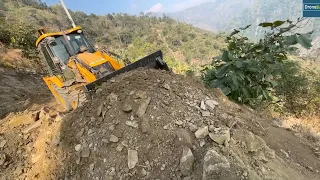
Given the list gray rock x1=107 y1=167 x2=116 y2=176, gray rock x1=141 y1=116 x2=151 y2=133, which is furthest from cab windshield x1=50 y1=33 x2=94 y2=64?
gray rock x1=107 y1=167 x2=116 y2=176

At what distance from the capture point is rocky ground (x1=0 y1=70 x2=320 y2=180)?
11.0ft

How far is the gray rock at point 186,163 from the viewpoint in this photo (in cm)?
326

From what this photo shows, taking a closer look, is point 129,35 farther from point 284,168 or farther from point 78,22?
point 284,168

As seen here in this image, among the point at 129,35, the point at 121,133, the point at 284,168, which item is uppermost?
the point at 121,133

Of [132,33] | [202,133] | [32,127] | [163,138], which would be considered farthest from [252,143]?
[132,33]

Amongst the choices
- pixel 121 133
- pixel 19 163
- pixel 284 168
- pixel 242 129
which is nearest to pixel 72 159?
pixel 121 133

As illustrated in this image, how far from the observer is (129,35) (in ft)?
168

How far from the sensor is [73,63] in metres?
7.03

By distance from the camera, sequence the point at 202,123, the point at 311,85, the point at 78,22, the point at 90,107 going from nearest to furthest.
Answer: the point at 202,123 → the point at 90,107 → the point at 311,85 → the point at 78,22

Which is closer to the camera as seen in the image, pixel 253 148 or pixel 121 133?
pixel 253 148

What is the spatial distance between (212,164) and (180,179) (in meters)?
0.39

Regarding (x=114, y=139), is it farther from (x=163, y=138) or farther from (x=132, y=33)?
(x=132, y=33)

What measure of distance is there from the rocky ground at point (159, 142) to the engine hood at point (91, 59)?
2187mm

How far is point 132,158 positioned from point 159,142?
368mm
